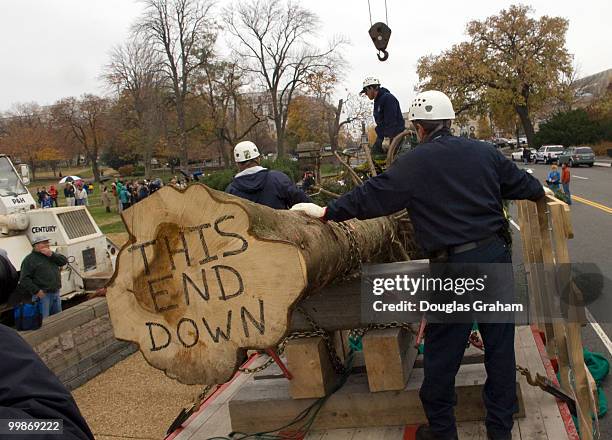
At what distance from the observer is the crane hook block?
26.7 feet

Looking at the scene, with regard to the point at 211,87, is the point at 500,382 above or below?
below

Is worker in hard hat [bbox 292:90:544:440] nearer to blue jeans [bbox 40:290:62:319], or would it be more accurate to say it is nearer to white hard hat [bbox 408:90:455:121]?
white hard hat [bbox 408:90:455:121]

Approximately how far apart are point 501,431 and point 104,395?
564 cm

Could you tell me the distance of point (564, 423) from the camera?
3.27 meters

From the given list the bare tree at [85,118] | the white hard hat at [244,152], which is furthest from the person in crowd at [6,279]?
the bare tree at [85,118]

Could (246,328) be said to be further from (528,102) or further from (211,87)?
(528,102)

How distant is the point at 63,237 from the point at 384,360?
7750 mm

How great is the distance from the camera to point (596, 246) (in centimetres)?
1213

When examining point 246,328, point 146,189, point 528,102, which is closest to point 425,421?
point 246,328

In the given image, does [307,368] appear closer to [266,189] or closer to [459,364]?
[459,364]

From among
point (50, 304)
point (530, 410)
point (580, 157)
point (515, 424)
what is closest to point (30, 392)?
point (515, 424)

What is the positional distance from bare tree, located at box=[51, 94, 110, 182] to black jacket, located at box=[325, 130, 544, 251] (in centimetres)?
6005

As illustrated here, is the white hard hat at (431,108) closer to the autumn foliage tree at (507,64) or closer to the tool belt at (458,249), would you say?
the tool belt at (458,249)

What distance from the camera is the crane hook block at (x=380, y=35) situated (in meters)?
8.15
